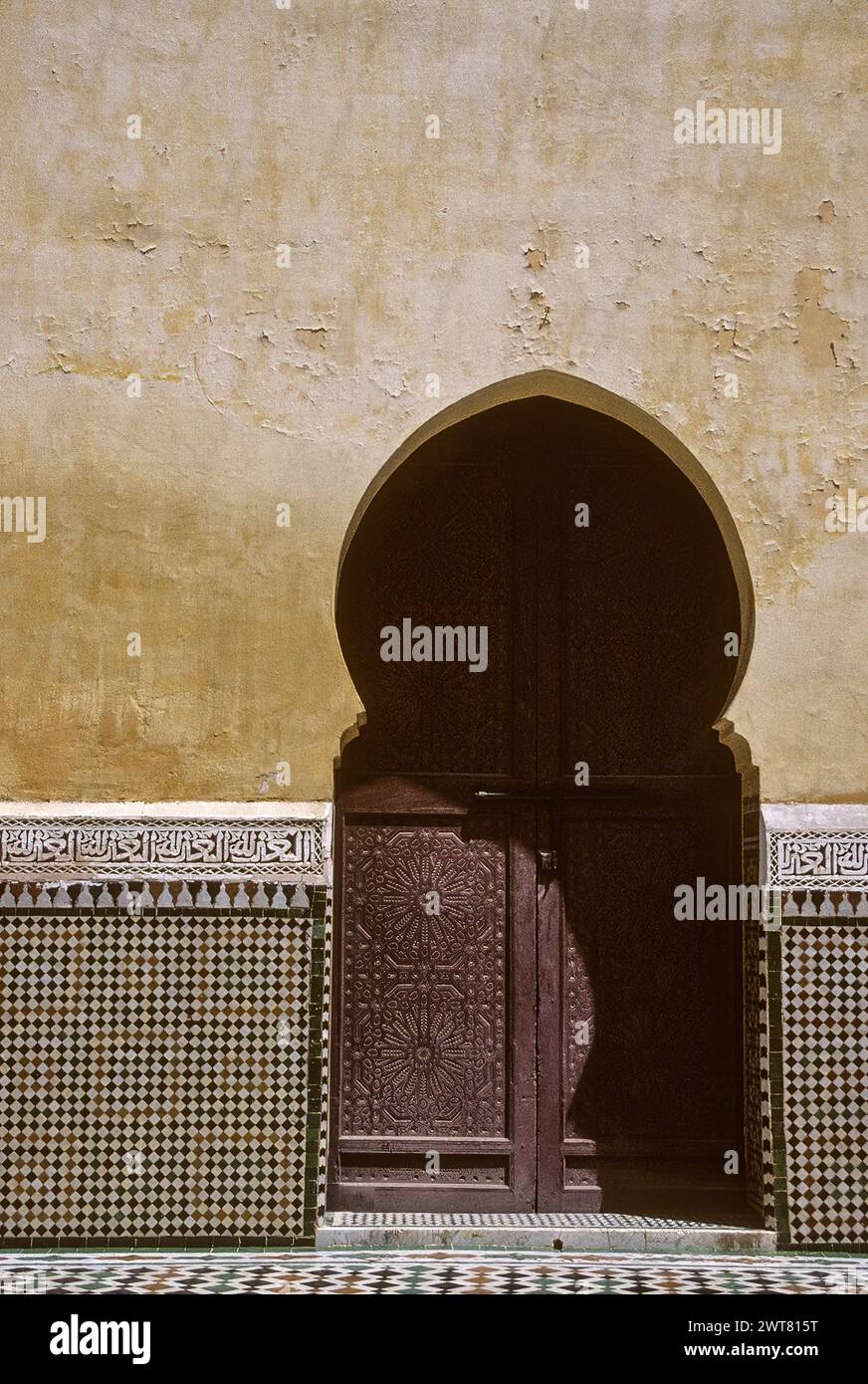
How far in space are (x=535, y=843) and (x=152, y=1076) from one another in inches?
49.2

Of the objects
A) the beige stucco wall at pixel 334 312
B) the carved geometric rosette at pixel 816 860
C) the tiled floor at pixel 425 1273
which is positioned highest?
the beige stucco wall at pixel 334 312

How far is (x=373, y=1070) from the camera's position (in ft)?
14.8

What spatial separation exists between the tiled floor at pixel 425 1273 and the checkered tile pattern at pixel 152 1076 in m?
0.11

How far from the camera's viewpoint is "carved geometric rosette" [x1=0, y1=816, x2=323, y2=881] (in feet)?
13.4

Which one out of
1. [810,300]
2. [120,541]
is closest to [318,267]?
[120,541]

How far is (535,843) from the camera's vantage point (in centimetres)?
461

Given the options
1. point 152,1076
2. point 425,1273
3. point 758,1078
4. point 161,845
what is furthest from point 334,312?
point 425,1273

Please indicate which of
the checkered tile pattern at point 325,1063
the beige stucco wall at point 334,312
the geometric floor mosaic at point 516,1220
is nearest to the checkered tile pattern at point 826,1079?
the geometric floor mosaic at point 516,1220

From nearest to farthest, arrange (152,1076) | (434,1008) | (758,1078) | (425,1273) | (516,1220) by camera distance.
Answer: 1. (425,1273)
2. (152,1076)
3. (758,1078)
4. (516,1220)
5. (434,1008)

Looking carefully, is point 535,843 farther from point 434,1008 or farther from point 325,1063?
point 325,1063

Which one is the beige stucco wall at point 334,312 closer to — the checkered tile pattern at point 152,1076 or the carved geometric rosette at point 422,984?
the checkered tile pattern at point 152,1076

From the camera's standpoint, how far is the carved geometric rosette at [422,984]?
4.51 metres

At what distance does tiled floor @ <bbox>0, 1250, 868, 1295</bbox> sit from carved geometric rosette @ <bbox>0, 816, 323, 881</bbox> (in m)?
0.90

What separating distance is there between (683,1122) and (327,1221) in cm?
102
